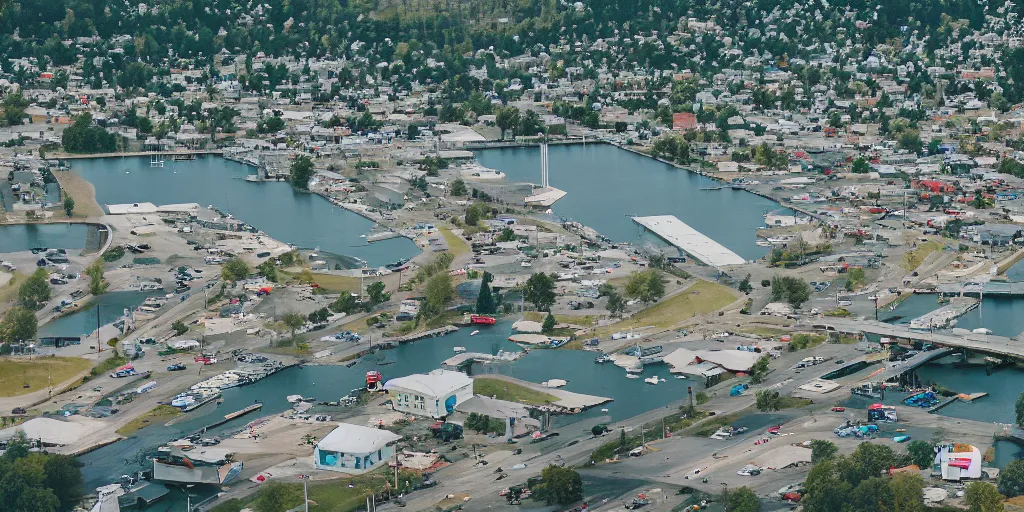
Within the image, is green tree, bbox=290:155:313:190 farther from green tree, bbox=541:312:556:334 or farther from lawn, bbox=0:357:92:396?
lawn, bbox=0:357:92:396

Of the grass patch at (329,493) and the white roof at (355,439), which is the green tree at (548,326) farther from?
the grass patch at (329,493)

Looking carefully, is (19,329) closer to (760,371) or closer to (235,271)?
(235,271)

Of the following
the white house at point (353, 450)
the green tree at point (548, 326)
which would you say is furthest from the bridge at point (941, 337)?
the white house at point (353, 450)

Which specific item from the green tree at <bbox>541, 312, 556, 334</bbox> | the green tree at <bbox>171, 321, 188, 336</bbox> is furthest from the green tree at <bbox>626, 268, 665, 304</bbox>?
the green tree at <bbox>171, 321, 188, 336</bbox>

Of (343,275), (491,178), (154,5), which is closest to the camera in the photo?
(343,275)

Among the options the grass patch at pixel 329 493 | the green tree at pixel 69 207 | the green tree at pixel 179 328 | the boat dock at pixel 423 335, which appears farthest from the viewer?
the green tree at pixel 69 207

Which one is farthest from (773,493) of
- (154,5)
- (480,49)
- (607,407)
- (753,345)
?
(154,5)

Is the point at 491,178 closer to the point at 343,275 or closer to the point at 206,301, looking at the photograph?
the point at 343,275
